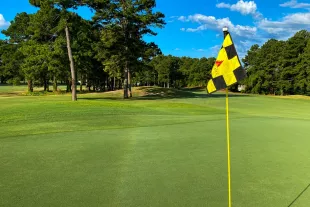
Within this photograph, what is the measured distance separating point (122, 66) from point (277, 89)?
48.5 m

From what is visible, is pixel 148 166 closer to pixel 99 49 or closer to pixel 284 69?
pixel 99 49

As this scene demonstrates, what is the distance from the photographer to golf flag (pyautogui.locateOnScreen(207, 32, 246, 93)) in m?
4.73

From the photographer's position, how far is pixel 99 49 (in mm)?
37656

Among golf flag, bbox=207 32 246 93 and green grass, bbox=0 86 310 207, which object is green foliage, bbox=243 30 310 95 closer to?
green grass, bbox=0 86 310 207

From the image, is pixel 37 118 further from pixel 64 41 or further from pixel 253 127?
pixel 64 41

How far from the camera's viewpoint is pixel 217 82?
4957 mm

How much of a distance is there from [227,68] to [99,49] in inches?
1344

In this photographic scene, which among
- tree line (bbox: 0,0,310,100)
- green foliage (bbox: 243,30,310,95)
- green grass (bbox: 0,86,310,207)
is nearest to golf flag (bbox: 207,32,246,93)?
green grass (bbox: 0,86,310,207)

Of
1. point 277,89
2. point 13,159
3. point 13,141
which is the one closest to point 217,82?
point 13,159

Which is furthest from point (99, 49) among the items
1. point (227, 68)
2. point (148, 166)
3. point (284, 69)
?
point (284, 69)

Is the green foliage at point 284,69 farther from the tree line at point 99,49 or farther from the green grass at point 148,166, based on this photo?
the green grass at point 148,166

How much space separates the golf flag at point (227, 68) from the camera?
4728mm

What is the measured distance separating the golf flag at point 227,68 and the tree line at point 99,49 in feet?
82.9

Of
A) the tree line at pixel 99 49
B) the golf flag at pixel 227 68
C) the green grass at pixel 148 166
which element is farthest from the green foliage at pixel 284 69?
the golf flag at pixel 227 68
